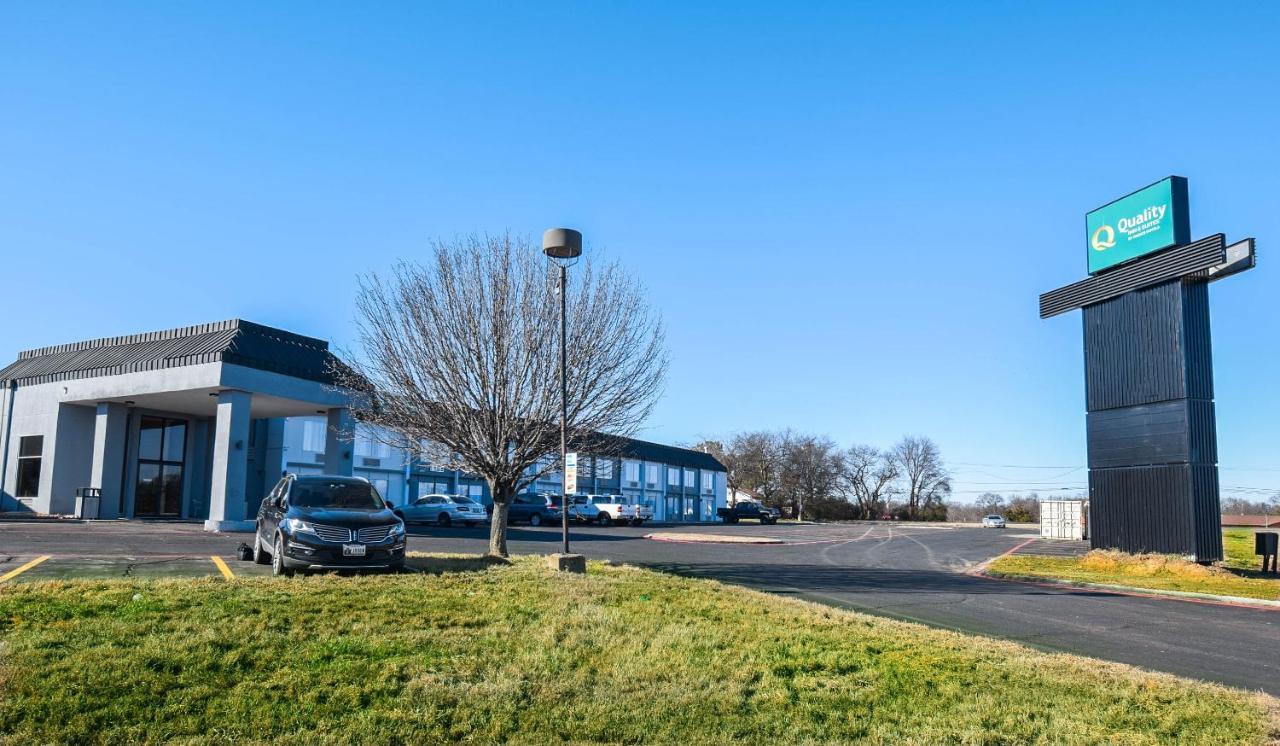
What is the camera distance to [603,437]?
17.9 meters

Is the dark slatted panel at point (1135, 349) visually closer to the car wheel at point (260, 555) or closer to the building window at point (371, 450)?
the car wheel at point (260, 555)

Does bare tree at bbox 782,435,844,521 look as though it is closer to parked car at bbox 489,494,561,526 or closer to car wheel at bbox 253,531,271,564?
parked car at bbox 489,494,561,526

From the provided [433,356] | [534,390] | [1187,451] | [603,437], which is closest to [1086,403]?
[1187,451]

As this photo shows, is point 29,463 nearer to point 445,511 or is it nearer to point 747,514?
point 445,511

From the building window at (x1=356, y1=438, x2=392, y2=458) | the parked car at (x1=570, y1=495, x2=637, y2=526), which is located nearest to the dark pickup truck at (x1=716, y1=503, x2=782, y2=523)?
the parked car at (x1=570, y1=495, x2=637, y2=526)

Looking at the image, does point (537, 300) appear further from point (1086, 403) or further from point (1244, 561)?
point (1244, 561)

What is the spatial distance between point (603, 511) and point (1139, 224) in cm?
3205

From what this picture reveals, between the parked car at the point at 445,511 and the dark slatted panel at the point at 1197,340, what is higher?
the dark slatted panel at the point at 1197,340

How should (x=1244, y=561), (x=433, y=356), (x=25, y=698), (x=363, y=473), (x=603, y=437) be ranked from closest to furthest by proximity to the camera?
(x=25, y=698), (x=433, y=356), (x=603, y=437), (x=1244, y=561), (x=363, y=473)

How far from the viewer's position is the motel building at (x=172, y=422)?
1045 inches

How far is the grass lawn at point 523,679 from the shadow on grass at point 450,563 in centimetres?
363

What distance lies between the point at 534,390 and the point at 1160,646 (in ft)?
34.6

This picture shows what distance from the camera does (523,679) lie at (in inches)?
284

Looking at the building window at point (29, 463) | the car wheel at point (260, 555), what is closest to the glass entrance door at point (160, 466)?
the building window at point (29, 463)
